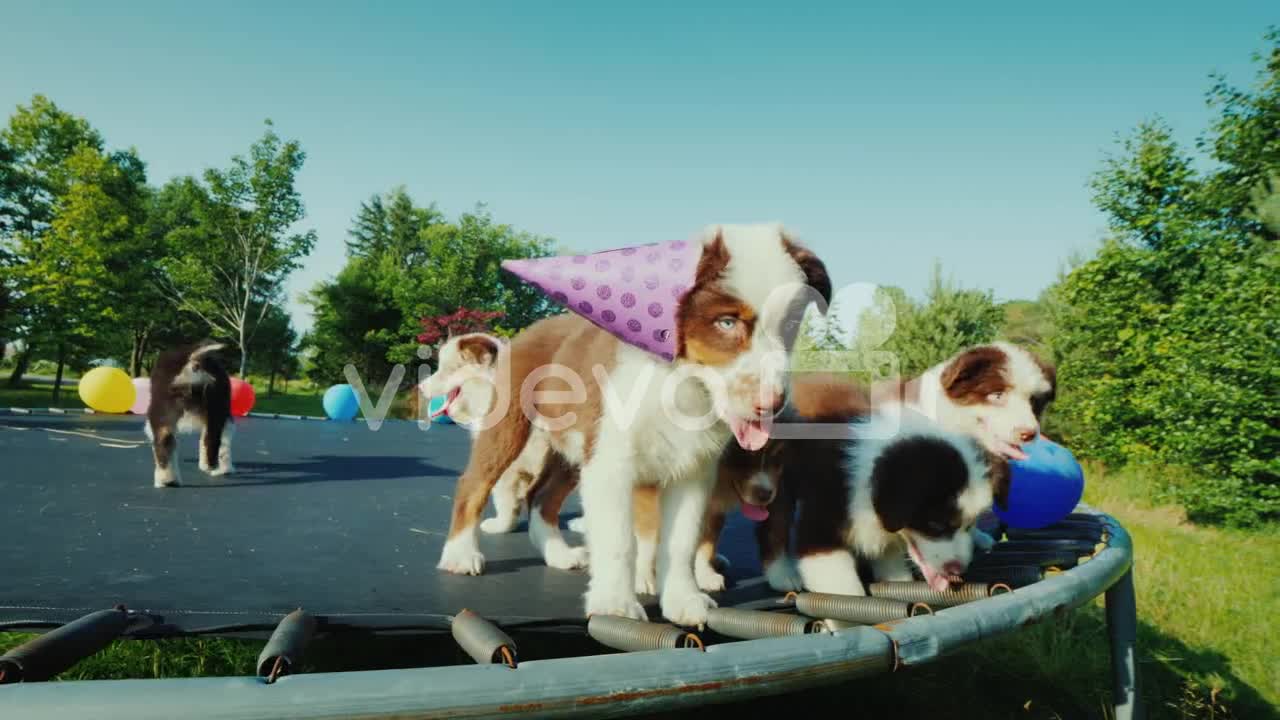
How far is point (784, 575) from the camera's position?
2.18 metres

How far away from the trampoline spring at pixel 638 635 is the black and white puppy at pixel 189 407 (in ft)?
11.3

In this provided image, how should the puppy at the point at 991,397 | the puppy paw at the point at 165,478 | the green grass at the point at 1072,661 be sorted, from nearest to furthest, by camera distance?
the puppy at the point at 991,397
the green grass at the point at 1072,661
the puppy paw at the point at 165,478

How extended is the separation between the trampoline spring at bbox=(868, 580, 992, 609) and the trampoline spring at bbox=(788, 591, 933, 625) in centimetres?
8

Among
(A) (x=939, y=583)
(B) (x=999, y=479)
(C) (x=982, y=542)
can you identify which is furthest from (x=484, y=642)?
(C) (x=982, y=542)

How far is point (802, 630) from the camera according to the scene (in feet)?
4.87

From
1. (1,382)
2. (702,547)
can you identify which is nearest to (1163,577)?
(702,547)

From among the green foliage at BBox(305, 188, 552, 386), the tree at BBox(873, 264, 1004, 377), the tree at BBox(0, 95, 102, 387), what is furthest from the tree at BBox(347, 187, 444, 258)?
the tree at BBox(873, 264, 1004, 377)

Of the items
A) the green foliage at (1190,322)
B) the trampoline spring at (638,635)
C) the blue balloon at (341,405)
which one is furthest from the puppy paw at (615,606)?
the blue balloon at (341,405)

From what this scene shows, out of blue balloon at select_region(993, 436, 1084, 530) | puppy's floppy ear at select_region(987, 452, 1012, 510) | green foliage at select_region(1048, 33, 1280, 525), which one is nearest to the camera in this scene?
puppy's floppy ear at select_region(987, 452, 1012, 510)

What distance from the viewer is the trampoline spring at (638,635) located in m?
1.31

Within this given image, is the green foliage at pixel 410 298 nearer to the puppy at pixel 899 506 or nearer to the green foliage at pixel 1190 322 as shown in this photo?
the green foliage at pixel 1190 322

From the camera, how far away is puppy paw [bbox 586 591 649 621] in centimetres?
165

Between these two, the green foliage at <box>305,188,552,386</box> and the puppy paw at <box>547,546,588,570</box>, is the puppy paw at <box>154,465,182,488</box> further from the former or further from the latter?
the green foliage at <box>305,188,552,386</box>

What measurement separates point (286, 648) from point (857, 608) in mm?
1244
